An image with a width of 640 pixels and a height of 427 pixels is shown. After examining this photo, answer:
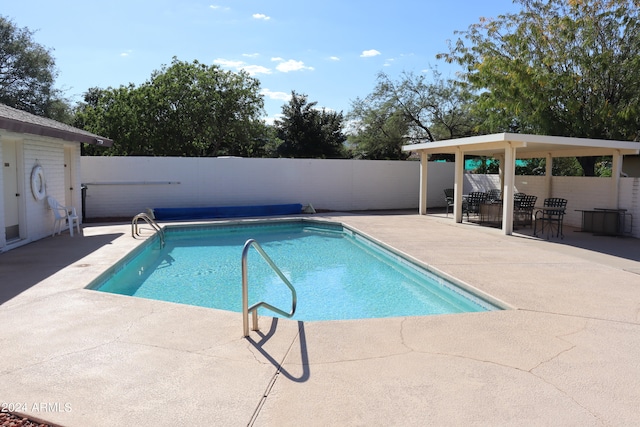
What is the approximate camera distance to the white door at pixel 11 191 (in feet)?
27.5

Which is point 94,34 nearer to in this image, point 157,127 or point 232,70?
point 157,127

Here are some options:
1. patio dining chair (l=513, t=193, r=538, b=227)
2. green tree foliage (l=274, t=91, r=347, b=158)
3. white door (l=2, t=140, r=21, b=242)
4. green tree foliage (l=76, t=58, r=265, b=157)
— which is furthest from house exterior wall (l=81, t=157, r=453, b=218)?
green tree foliage (l=274, t=91, r=347, b=158)

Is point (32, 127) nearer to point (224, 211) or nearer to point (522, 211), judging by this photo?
point (224, 211)

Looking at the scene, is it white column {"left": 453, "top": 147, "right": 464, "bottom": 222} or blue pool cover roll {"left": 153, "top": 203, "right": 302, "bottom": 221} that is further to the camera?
blue pool cover roll {"left": 153, "top": 203, "right": 302, "bottom": 221}

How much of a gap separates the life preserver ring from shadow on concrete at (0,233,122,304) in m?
0.95

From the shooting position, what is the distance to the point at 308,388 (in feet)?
9.90

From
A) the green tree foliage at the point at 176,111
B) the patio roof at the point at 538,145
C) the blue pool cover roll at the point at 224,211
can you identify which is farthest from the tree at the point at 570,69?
the green tree foliage at the point at 176,111

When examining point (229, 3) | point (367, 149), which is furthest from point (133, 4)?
point (367, 149)

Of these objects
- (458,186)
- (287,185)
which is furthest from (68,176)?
(458,186)

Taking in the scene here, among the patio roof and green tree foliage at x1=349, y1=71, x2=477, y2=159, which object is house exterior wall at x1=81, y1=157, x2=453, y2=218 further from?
green tree foliage at x1=349, y1=71, x2=477, y2=159

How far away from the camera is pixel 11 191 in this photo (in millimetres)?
8523

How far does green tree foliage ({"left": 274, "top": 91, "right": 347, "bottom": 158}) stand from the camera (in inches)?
1054

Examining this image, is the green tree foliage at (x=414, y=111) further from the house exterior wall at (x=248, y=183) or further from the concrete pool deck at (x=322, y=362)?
the concrete pool deck at (x=322, y=362)

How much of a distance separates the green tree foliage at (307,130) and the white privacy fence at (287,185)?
10.6 m
